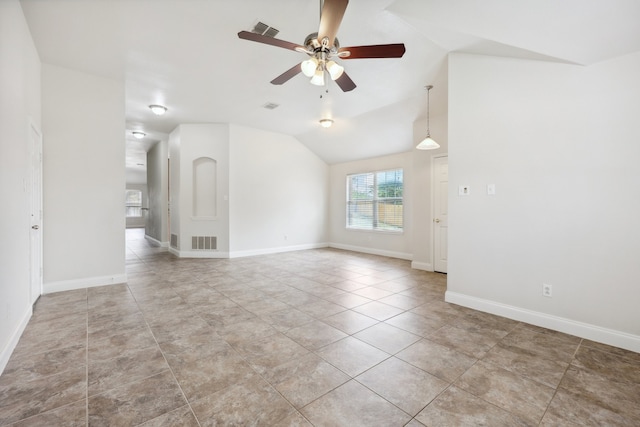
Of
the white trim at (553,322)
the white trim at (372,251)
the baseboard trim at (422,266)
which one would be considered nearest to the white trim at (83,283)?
the white trim at (553,322)

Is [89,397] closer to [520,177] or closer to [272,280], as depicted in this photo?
[272,280]

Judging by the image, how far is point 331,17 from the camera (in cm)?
219

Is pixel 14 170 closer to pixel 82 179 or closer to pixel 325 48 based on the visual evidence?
pixel 82 179

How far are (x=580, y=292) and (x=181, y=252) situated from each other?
685 centimetres

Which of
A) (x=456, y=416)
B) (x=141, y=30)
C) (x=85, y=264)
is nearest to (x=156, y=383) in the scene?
(x=456, y=416)

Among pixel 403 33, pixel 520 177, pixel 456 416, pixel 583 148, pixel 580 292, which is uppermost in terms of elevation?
pixel 403 33

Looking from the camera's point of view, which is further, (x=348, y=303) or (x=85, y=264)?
(x=85, y=264)

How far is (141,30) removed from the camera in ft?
9.99

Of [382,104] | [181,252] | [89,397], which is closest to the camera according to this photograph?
[89,397]

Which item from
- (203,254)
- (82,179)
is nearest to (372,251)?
(203,254)

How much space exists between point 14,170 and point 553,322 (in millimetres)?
5204

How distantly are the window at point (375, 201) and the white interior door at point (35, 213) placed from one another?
6230mm

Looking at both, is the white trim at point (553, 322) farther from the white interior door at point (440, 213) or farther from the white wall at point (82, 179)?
the white wall at point (82, 179)

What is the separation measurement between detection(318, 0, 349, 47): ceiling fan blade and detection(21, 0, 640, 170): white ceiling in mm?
590
